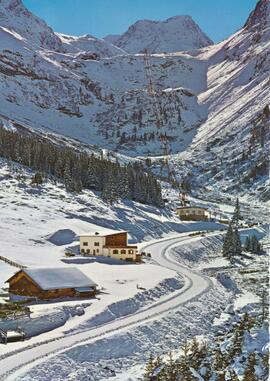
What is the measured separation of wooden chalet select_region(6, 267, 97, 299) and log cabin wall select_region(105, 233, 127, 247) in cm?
2573

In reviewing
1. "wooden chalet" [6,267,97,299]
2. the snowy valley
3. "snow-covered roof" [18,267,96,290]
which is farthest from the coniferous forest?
"wooden chalet" [6,267,97,299]

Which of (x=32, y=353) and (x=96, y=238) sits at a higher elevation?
(x=96, y=238)

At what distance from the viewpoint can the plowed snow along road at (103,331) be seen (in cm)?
3219

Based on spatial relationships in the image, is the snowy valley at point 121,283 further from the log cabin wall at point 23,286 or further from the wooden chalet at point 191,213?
the log cabin wall at point 23,286

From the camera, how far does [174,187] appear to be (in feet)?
609

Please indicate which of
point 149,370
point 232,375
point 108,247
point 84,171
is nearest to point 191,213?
point 84,171

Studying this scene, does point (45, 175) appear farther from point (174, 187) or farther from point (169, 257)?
point (174, 187)

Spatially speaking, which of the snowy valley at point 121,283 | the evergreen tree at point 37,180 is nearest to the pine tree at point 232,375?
the snowy valley at point 121,283

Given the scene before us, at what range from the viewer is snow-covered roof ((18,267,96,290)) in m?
49.8

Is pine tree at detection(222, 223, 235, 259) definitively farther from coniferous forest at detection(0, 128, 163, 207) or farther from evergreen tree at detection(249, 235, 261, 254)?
coniferous forest at detection(0, 128, 163, 207)

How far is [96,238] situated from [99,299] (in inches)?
1113

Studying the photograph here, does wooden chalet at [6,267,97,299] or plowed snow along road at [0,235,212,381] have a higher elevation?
wooden chalet at [6,267,97,299]

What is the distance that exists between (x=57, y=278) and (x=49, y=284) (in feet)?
5.85

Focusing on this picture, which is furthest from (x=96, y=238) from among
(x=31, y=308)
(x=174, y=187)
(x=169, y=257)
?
(x=174, y=187)
